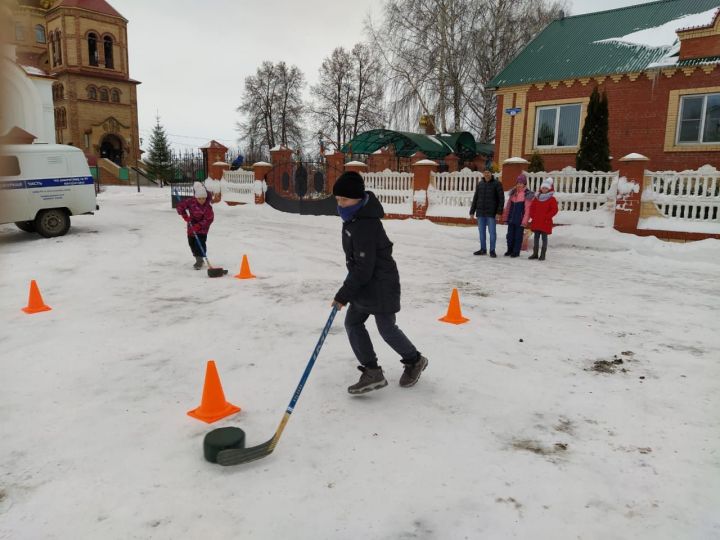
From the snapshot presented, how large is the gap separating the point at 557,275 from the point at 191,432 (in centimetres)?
700

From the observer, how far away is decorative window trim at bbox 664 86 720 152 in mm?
14840

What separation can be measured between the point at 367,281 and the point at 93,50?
49.1 meters

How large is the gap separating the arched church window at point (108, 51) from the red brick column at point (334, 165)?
35.5 metres

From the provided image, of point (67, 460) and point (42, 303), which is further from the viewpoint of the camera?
point (42, 303)

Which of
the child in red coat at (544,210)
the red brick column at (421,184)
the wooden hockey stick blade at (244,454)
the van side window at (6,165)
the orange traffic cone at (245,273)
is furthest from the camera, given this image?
the red brick column at (421,184)

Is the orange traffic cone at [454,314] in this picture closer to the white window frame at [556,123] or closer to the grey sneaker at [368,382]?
the grey sneaker at [368,382]

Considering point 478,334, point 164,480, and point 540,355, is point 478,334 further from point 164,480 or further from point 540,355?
point 164,480

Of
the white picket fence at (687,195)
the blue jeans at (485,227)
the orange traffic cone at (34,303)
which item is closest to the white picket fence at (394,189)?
the blue jeans at (485,227)

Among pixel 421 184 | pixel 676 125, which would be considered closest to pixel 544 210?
pixel 421 184

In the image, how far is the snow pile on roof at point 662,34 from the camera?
615 inches

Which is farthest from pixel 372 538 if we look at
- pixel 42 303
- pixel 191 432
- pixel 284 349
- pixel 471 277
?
pixel 471 277

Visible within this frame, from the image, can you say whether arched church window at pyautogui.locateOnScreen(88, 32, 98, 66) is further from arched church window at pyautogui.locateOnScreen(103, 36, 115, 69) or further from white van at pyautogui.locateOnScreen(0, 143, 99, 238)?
white van at pyautogui.locateOnScreen(0, 143, 99, 238)

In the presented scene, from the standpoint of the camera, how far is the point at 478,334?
5.60m

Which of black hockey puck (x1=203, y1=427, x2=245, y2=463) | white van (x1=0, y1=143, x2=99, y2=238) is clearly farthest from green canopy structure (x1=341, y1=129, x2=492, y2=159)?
black hockey puck (x1=203, y1=427, x2=245, y2=463)
